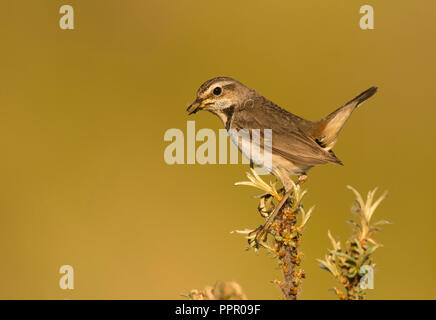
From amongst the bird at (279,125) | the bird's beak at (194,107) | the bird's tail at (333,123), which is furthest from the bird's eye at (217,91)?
the bird's tail at (333,123)

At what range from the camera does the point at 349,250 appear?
2.33 m

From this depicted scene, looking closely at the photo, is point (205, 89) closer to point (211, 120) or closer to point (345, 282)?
point (211, 120)

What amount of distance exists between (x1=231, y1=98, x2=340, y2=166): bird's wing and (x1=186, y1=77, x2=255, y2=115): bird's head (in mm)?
183

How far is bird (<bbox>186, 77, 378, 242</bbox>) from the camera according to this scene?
5223 millimetres

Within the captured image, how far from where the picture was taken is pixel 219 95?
5.76 m

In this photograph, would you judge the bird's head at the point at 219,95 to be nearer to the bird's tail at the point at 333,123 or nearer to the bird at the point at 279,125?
the bird at the point at 279,125

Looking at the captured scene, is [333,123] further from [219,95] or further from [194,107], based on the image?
[194,107]

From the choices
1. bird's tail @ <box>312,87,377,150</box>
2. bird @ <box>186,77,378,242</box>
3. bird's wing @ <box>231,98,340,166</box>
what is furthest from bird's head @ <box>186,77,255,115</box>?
bird's tail @ <box>312,87,377,150</box>

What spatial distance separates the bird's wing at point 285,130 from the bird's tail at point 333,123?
0.13 metres

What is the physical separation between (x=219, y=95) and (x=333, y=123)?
1.39 metres

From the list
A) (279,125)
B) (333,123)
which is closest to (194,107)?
(279,125)

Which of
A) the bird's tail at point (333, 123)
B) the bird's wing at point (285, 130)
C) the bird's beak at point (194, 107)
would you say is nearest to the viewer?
the bird's wing at point (285, 130)

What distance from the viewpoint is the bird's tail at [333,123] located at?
17.4 ft

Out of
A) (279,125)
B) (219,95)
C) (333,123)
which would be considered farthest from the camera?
(219,95)
